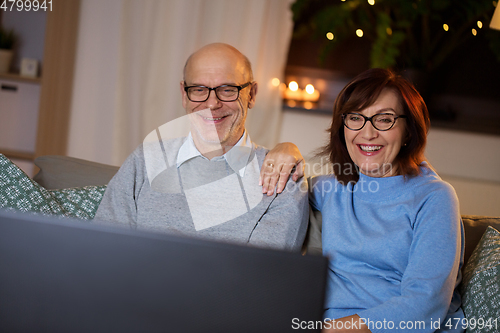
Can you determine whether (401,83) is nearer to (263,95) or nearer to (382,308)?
(382,308)

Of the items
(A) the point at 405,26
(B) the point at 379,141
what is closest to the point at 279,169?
(B) the point at 379,141

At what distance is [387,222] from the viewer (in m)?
1.20

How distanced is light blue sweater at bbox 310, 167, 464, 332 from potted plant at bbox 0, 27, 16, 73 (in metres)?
2.64

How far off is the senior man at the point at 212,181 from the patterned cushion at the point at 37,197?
7 centimetres

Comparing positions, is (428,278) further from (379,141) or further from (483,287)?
(379,141)

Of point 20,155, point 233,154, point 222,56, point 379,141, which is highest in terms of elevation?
point 222,56

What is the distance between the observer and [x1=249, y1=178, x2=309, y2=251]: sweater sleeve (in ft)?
4.17

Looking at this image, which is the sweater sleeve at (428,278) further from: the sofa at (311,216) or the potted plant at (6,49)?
the potted plant at (6,49)

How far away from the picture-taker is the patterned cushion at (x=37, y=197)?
51.9 inches

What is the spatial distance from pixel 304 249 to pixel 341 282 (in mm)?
218

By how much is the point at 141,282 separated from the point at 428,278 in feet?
2.68

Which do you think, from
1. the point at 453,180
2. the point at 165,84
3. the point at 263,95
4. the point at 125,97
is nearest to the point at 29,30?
the point at 125,97

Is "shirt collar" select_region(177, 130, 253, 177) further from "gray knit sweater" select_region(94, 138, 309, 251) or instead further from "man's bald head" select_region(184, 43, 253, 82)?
"man's bald head" select_region(184, 43, 253, 82)

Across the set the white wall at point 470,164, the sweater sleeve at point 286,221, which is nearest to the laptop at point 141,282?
the sweater sleeve at point 286,221
